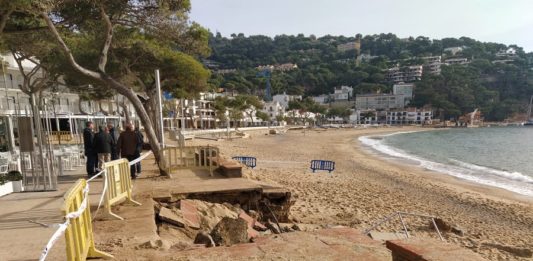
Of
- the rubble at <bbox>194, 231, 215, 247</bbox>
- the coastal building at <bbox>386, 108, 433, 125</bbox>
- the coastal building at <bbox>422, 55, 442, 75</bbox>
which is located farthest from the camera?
the coastal building at <bbox>422, 55, 442, 75</bbox>

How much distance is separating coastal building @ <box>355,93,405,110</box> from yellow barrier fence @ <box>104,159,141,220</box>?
140281 mm

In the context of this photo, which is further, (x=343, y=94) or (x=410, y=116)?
(x=343, y=94)

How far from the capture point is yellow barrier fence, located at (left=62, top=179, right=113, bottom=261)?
277 cm

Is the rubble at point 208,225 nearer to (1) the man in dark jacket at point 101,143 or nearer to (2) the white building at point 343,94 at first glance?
(1) the man in dark jacket at point 101,143

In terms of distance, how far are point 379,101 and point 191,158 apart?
140362mm

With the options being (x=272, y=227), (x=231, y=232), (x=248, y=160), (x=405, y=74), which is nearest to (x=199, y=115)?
(x=248, y=160)

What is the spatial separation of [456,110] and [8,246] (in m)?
133

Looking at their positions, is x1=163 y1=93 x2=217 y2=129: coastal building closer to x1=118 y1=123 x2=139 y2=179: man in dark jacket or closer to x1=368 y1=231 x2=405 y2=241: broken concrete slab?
x1=118 y1=123 x2=139 y2=179: man in dark jacket

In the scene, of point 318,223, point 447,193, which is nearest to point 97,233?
point 318,223

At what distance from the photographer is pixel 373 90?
149375 mm

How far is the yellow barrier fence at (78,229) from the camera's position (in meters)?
2.77

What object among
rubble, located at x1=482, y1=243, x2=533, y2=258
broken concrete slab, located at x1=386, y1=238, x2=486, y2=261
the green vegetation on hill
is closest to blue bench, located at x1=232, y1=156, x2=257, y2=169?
rubble, located at x1=482, y1=243, x2=533, y2=258

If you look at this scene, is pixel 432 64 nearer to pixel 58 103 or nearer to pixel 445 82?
pixel 445 82

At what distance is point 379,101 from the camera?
5477 inches
